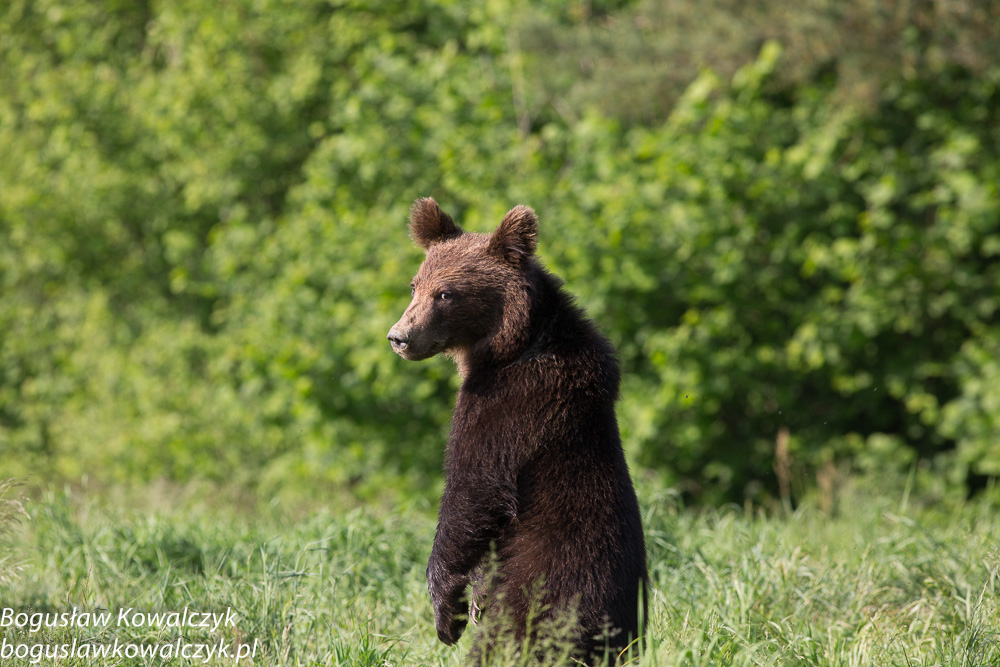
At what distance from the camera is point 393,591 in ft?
15.0

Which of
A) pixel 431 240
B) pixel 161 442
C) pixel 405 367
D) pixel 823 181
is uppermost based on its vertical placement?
pixel 431 240

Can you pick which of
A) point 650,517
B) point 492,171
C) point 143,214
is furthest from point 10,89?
point 650,517

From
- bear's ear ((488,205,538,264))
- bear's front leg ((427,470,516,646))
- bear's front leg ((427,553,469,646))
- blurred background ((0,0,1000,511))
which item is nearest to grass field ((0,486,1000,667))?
bear's front leg ((427,553,469,646))

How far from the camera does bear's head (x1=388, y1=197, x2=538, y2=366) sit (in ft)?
11.3

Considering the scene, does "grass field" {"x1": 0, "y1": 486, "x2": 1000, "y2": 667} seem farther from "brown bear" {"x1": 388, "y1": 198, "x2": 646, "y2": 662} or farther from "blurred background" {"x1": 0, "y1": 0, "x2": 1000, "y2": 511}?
"blurred background" {"x1": 0, "y1": 0, "x2": 1000, "y2": 511}

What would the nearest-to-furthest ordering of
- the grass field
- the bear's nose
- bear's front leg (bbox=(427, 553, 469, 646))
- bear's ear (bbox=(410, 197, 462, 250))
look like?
1. bear's front leg (bbox=(427, 553, 469, 646))
2. the bear's nose
3. the grass field
4. bear's ear (bbox=(410, 197, 462, 250))

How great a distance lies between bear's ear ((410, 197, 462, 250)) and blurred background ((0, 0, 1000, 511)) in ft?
16.5

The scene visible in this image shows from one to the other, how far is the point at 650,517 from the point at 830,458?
6028 millimetres

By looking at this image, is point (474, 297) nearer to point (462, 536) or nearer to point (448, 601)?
point (462, 536)

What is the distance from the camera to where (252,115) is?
13898mm

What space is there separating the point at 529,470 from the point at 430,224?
116 centimetres

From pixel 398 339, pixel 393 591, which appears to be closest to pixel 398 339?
pixel 398 339

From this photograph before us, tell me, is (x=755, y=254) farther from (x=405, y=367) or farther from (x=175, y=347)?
(x=175, y=347)

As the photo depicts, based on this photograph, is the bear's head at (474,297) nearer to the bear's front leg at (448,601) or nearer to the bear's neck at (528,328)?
the bear's neck at (528,328)
